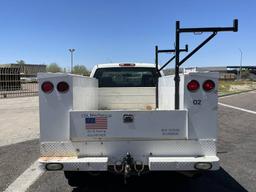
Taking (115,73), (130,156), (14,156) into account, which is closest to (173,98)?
(130,156)

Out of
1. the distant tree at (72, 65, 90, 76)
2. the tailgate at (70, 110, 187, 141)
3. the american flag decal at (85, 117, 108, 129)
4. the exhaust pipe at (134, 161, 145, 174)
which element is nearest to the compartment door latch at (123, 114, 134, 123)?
the tailgate at (70, 110, 187, 141)

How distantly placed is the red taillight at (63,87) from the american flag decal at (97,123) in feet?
1.45

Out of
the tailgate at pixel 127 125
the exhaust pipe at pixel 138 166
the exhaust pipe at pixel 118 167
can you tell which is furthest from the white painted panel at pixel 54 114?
the exhaust pipe at pixel 138 166

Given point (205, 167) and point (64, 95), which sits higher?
point (64, 95)

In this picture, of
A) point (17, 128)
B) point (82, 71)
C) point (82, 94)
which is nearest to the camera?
point (82, 94)

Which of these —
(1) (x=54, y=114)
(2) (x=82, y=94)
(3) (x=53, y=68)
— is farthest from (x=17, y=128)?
(3) (x=53, y=68)

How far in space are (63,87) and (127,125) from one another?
92 cm

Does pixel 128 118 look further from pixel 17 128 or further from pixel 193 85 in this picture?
pixel 17 128

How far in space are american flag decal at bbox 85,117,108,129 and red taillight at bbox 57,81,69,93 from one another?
1.45ft

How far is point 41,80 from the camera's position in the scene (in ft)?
13.9

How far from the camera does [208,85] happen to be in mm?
4230

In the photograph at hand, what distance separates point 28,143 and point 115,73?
2.98 metres

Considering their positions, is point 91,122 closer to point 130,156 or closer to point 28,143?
point 130,156

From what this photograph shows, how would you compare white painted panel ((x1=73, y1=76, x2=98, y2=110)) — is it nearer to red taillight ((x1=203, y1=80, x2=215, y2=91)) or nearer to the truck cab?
the truck cab
